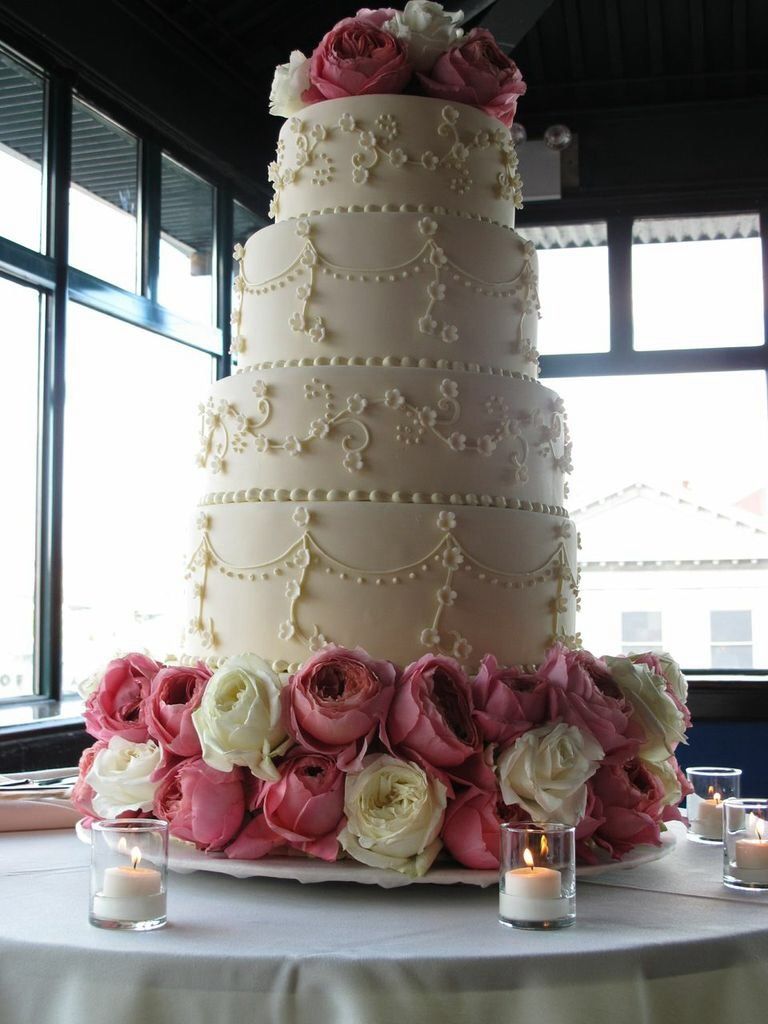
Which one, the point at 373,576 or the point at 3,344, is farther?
the point at 3,344

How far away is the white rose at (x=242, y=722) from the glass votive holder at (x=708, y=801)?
0.78m

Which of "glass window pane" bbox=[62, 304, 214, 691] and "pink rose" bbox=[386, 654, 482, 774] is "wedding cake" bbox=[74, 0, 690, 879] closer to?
"pink rose" bbox=[386, 654, 482, 774]

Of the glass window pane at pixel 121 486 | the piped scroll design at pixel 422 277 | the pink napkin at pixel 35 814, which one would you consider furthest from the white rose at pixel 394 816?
the glass window pane at pixel 121 486

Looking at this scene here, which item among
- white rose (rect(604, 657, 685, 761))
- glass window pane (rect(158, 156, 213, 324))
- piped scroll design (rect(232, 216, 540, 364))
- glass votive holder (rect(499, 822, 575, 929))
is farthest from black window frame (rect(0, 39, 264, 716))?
glass votive holder (rect(499, 822, 575, 929))

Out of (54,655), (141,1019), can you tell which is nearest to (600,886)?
(141,1019)

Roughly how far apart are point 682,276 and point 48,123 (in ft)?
11.7

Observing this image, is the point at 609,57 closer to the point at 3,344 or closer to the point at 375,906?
the point at 3,344

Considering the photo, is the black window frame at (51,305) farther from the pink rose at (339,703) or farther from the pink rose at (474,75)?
the pink rose at (339,703)

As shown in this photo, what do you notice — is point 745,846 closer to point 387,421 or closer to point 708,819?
point 708,819

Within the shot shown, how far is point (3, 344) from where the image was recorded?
4.24 m

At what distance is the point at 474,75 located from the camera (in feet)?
7.07

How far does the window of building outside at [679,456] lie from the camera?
629cm

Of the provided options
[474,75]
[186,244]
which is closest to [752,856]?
[474,75]

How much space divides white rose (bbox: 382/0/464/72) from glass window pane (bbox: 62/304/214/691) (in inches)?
98.0
